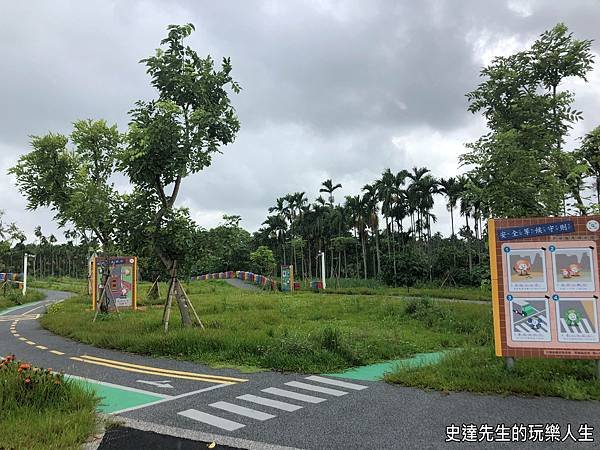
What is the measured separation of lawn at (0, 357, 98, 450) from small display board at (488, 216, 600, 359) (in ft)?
19.2

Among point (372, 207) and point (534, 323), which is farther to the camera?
point (372, 207)

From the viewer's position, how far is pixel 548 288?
6.97 metres

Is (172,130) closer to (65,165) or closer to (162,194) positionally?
(162,194)

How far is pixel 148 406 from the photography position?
6.04m

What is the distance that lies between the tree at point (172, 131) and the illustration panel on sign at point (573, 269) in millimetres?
8819

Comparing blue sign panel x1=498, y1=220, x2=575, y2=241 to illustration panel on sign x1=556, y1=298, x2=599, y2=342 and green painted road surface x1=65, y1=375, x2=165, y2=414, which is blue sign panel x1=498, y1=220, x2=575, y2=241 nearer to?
illustration panel on sign x1=556, y1=298, x2=599, y2=342

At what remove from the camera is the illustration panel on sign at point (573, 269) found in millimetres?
6844

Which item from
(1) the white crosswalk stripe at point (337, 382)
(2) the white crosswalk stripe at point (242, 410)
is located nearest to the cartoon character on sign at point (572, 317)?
(1) the white crosswalk stripe at point (337, 382)

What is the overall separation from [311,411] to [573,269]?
14.7 feet

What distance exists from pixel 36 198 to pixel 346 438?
1844 cm

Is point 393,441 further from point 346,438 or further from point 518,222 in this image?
point 518,222

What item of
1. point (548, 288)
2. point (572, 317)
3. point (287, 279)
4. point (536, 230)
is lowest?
point (287, 279)

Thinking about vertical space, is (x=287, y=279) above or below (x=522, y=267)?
below

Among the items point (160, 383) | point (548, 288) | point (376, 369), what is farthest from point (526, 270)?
point (160, 383)
